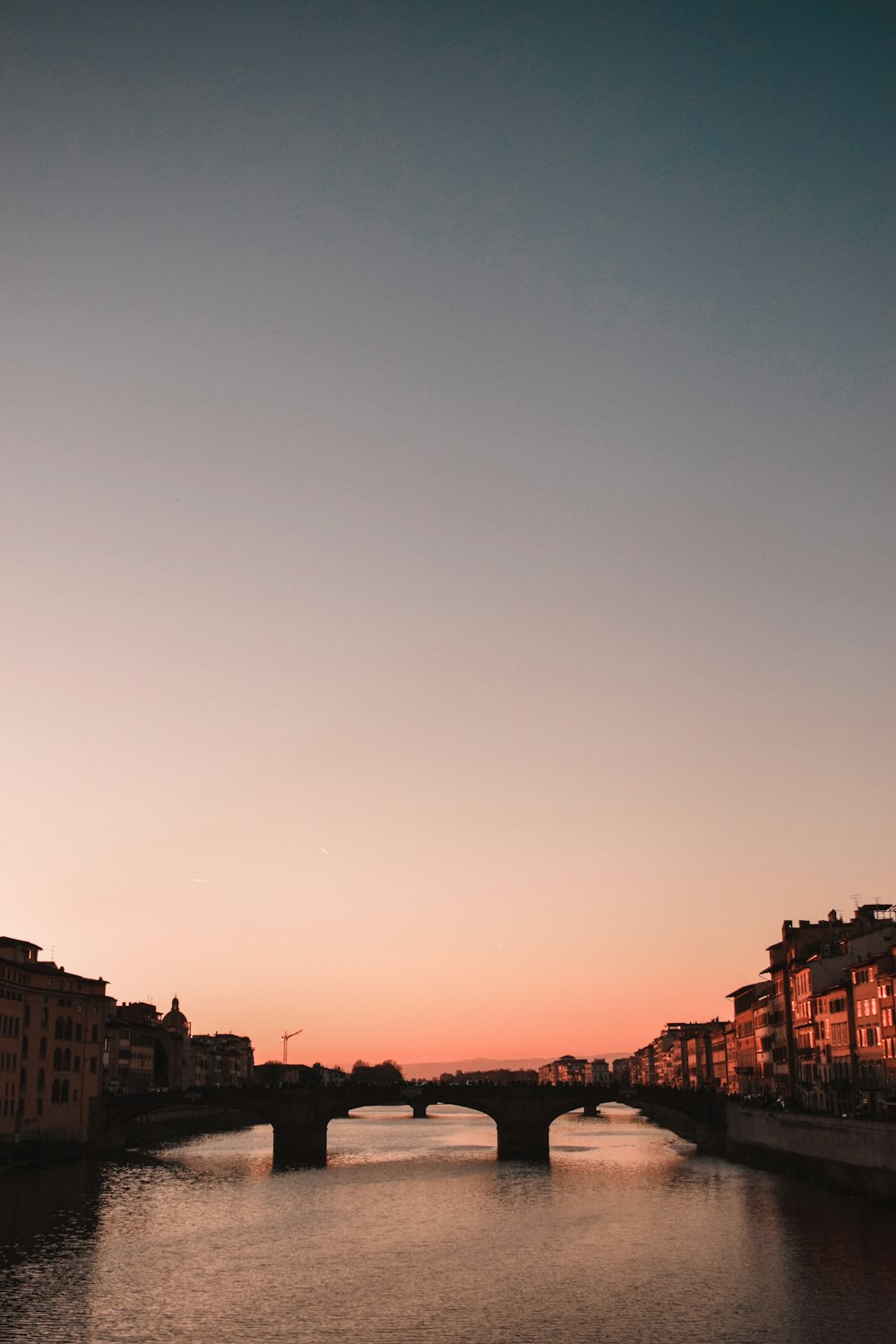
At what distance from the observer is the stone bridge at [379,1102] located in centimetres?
11556

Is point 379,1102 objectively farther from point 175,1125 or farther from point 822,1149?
point 822,1149

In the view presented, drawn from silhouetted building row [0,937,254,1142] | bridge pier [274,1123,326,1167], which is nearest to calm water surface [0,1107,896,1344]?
silhouetted building row [0,937,254,1142]

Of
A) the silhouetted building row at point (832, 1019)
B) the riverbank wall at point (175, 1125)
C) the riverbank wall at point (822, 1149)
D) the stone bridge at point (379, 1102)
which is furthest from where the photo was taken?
the riverbank wall at point (175, 1125)

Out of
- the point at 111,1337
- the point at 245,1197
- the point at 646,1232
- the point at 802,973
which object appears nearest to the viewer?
the point at 111,1337

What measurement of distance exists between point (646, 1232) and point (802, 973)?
48924 mm

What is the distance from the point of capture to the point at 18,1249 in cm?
5984

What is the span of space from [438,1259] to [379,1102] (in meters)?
67.1

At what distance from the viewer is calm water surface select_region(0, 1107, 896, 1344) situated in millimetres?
46156

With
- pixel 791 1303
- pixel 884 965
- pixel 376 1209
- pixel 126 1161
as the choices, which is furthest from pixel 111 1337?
pixel 126 1161

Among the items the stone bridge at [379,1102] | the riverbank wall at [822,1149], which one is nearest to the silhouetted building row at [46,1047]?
the stone bridge at [379,1102]

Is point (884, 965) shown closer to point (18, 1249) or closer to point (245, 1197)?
point (245, 1197)

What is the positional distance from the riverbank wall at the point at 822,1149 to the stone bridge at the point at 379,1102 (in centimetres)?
1185

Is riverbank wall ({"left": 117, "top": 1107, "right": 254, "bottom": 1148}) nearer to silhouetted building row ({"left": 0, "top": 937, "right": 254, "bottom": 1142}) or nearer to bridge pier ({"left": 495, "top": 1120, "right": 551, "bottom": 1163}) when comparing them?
silhouetted building row ({"left": 0, "top": 937, "right": 254, "bottom": 1142})

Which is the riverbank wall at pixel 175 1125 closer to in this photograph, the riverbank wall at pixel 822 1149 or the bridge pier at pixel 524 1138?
the bridge pier at pixel 524 1138
